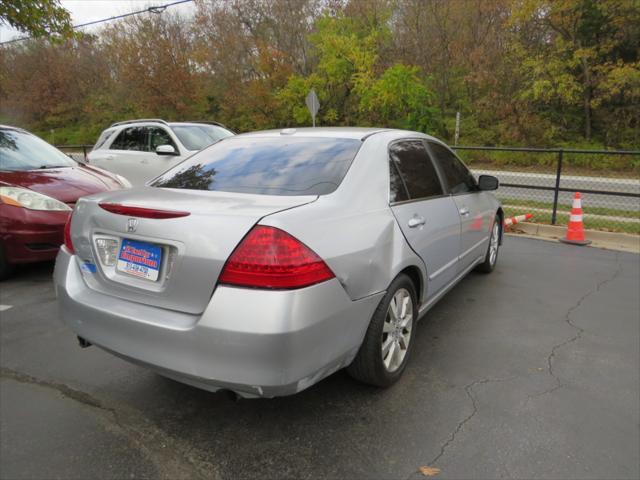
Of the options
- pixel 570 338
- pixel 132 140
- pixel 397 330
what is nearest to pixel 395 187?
pixel 397 330

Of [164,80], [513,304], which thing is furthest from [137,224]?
[164,80]

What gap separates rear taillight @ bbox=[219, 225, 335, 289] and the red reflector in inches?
14.3

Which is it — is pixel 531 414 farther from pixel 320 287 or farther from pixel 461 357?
pixel 320 287

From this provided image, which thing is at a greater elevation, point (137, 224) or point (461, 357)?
point (137, 224)

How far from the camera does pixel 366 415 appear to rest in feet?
8.47

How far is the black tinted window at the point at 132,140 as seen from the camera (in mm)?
8555

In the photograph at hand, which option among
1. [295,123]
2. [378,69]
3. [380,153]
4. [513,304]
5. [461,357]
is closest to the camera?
[380,153]

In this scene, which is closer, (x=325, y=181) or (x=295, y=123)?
→ (x=325, y=181)

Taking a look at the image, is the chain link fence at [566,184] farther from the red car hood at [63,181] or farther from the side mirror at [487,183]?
the red car hood at [63,181]

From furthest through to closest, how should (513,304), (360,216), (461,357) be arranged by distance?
(513,304), (461,357), (360,216)

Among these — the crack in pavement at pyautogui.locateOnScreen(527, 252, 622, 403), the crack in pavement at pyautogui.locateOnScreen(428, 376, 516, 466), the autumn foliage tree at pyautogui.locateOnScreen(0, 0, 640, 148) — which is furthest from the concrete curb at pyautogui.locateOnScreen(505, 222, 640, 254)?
the autumn foliage tree at pyautogui.locateOnScreen(0, 0, 640, 148)

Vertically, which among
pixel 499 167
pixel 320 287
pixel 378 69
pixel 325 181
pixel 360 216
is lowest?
pixel 499 167

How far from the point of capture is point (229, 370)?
1990mm

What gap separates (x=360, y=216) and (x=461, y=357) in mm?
1465
